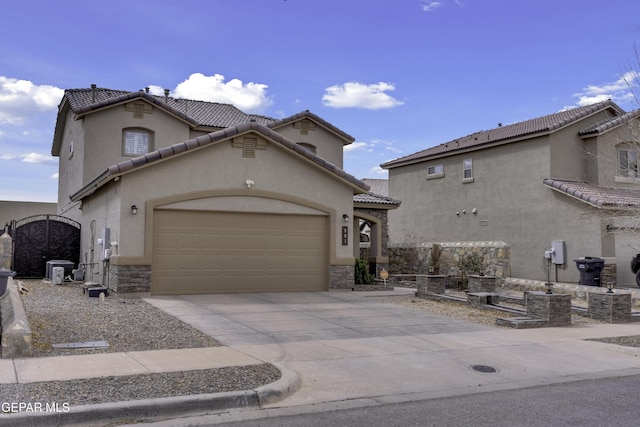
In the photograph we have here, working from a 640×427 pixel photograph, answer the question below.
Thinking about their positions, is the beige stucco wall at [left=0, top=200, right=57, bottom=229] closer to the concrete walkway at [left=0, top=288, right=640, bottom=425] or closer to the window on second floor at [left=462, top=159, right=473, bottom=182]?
the window on second floor at [left=462, top=159, right=473, bottom=182]

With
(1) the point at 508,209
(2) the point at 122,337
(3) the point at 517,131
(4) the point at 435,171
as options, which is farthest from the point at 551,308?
(4) the point at 435,171

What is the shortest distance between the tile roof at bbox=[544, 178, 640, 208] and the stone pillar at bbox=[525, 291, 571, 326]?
8.15m

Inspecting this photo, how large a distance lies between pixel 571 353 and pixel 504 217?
1616 centimetres

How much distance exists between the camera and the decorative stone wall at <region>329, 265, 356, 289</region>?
18.5 m

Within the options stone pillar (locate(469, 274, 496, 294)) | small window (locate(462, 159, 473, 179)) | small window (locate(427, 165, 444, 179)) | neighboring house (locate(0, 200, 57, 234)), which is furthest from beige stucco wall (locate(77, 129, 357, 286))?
neighboring house (locate(0, 200, 57, 234))

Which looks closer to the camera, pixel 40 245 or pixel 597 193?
pixel 40 245

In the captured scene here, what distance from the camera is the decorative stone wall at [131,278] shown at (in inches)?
618

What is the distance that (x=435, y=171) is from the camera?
98.7 ft

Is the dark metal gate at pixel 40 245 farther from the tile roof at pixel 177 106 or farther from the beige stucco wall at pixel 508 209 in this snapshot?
the beige stucco wall at pixel 508 209

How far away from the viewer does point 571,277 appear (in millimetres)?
22719

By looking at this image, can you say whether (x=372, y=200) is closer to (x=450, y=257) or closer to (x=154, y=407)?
(x=450, y=257)

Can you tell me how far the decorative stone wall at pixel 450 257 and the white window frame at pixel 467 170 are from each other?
4.02 meters

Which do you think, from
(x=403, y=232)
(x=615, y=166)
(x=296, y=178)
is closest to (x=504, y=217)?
(x=615, y=166)

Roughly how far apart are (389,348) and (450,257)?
47.8 ft
